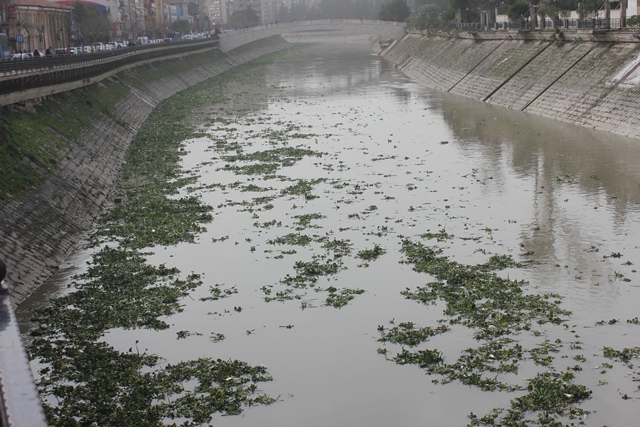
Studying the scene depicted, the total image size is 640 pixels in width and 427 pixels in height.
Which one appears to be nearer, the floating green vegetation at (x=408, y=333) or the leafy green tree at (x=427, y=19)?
the floating green vegetation at (x=408, y=333)

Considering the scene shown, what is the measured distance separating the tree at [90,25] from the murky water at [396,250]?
67.7 m

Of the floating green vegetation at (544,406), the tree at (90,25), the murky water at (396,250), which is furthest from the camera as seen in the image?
the tree at (90,25)

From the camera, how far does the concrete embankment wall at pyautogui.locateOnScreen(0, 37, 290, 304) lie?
22670mm

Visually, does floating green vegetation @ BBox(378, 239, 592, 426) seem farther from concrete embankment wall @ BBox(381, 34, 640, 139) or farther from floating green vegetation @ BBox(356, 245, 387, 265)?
concrete embankment wall @ BBox(381, 34, 640, 139)

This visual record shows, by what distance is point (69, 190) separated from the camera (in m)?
30.0

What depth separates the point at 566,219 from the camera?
25.6 metres

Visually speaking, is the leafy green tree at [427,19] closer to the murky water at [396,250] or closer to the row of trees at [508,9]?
the row of trees at [508,9]

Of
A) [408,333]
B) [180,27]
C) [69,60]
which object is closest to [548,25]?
[69,60]

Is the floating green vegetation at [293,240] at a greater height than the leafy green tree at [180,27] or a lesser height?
lesser

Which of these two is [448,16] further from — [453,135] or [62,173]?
[62,173]

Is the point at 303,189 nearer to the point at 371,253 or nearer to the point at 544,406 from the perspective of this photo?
the point at 371,253

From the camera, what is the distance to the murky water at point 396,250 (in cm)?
1533

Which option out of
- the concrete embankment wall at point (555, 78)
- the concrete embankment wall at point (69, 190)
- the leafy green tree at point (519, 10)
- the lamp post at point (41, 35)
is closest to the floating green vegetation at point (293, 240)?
the concrete embankment wall at point (69, 190)

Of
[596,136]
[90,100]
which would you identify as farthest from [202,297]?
[90,100]
